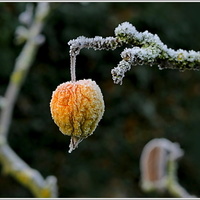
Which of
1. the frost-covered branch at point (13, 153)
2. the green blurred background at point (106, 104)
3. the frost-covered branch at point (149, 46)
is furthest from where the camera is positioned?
the green blurred background at point (106, 104)

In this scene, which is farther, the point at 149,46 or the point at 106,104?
the point at 106,104

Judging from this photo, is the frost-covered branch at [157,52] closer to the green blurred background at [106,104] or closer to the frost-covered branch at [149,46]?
the frost-covered branch at [149,46]

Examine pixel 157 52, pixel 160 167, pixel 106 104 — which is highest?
pixel 106 104

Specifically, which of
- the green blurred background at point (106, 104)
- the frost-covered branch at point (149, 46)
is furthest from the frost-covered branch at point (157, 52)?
the green blurred background at point (106, 104)

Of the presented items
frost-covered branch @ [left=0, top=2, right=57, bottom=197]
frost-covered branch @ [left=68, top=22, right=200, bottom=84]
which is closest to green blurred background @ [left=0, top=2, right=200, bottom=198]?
frost-covered branch @ [left=0, top=2, right=57, bottom=197]

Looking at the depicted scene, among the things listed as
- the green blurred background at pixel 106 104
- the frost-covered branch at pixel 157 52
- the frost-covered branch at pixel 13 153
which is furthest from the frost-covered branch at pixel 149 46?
the green blurred background at pixel 106 104

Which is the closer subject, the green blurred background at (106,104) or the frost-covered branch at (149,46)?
the frost-covered branch at (149,46)

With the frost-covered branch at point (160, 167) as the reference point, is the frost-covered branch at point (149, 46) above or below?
above

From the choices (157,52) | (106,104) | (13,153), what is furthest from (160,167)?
(106,104)

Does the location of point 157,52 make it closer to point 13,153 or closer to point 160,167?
point 160,167

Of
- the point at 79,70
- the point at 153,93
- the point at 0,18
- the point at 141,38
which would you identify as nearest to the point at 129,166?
the point at 153,93

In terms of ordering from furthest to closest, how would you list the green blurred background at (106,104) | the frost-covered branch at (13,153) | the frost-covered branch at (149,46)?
1. the green blurred background at (106,104)
2. the frost-covered branch at (13,153)
3. the frost-covered branch at (149,46)
